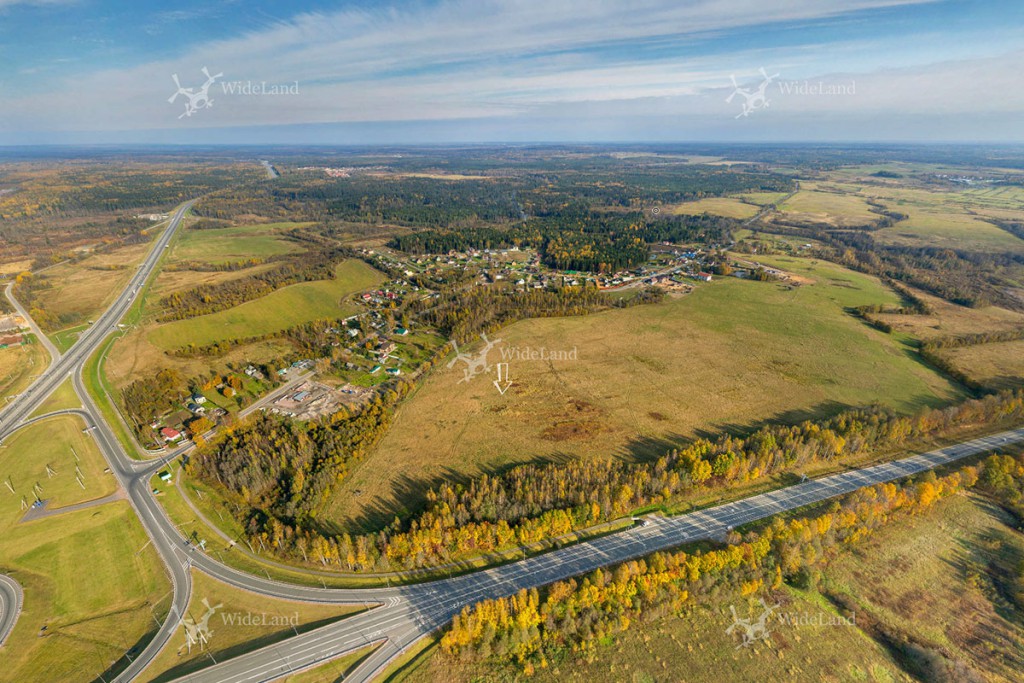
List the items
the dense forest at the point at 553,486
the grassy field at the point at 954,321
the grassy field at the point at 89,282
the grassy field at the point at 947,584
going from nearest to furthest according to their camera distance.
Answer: the grassy field at the point at 947,584 < the dense forest at the point at 553,486 < the grassy field at the point at 954,321 < the grassy field at the point at 89,282

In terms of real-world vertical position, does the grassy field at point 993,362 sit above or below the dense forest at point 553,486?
above

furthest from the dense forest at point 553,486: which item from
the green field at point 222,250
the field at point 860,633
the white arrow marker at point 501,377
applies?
the green field at point 222,250

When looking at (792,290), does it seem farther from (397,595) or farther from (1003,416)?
(397,595)

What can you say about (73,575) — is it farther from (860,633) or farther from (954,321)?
(954,321)

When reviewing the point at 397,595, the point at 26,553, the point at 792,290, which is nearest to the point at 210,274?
the point at 26,553

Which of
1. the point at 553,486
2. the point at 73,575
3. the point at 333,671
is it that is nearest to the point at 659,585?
the point at 553,486

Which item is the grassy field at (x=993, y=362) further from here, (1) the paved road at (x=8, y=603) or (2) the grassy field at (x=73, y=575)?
(1) the paved road at (x=8, y=603)

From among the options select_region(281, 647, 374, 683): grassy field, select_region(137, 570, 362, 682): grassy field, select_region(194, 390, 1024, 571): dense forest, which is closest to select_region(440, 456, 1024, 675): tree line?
select_region(194, 390, 1024, 571): dense forest
